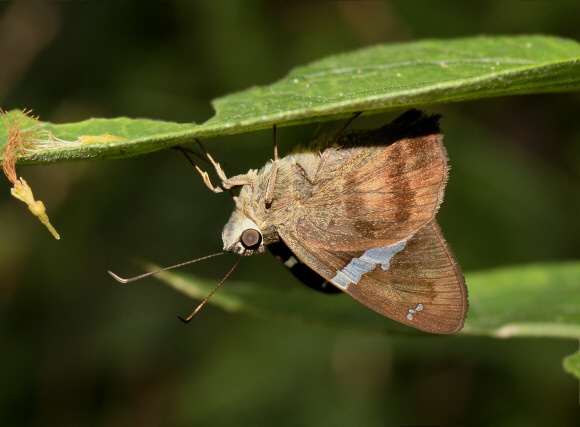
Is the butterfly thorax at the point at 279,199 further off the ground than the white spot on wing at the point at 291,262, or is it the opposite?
the butterfly thorax at the point at 279,199

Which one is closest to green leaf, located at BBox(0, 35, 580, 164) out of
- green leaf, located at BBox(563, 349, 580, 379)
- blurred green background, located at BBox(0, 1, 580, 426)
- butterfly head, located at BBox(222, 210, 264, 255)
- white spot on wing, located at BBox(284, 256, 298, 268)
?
butterfly head, located at BBox(222, 210, 264, 255)

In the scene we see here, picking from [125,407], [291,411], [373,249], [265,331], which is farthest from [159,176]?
[373,249]

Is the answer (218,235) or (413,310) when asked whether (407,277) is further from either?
(218,235)

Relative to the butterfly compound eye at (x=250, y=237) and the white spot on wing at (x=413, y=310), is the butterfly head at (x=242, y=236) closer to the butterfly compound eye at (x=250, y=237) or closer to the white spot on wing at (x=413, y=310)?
the butterfly compound eye at (x=250, y=237)

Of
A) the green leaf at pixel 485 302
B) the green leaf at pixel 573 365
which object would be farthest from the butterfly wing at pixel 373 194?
the green leaf at pixel 573 365

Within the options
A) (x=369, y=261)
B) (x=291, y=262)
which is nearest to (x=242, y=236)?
(x=291, y=262)
